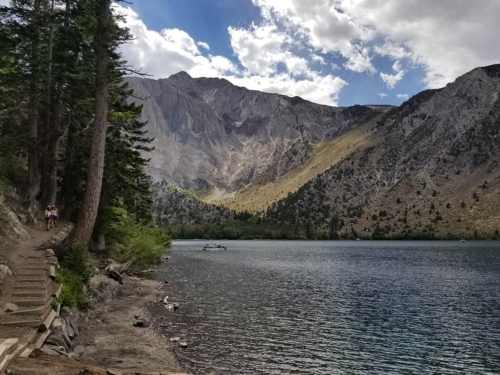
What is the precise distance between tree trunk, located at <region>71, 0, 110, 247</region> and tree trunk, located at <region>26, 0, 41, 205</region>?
1537cm

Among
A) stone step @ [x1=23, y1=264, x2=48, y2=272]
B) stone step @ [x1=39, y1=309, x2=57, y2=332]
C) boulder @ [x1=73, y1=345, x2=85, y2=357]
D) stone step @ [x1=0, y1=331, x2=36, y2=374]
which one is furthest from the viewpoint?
stone step @ [x1=23, y1=264, x2=48, y2=272]

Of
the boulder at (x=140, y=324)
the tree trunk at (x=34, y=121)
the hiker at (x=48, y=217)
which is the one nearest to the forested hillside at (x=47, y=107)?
the tree trunk at (x=34, y=121)

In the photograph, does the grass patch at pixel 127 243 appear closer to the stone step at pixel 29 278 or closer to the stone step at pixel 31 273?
the stone step at pixel 31 273

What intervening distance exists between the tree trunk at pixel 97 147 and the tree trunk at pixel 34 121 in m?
15.4

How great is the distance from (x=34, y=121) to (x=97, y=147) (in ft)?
59.4

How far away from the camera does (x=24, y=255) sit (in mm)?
23312

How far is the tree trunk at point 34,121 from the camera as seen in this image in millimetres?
35406

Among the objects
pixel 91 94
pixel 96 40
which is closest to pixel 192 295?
pixel 91 94

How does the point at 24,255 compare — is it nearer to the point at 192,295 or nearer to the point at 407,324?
the point at 192,295

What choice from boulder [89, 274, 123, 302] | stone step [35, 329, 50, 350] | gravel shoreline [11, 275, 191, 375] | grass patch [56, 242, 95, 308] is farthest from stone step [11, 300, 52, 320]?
boulder [89, 274, 123, 302]

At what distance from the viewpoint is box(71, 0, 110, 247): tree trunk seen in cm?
2267

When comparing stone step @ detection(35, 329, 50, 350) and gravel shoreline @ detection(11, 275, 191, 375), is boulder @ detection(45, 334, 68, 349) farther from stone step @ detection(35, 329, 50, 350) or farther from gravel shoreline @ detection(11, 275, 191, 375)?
gravel shoreline @ detection(11, 275, 191, 375)

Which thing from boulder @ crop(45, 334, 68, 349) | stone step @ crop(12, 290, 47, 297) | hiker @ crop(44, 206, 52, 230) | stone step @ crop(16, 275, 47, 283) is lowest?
boulder @ crop(45, 334, 68, 349)

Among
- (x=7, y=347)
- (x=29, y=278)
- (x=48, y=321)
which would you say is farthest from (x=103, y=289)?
(x=7, y=347)
